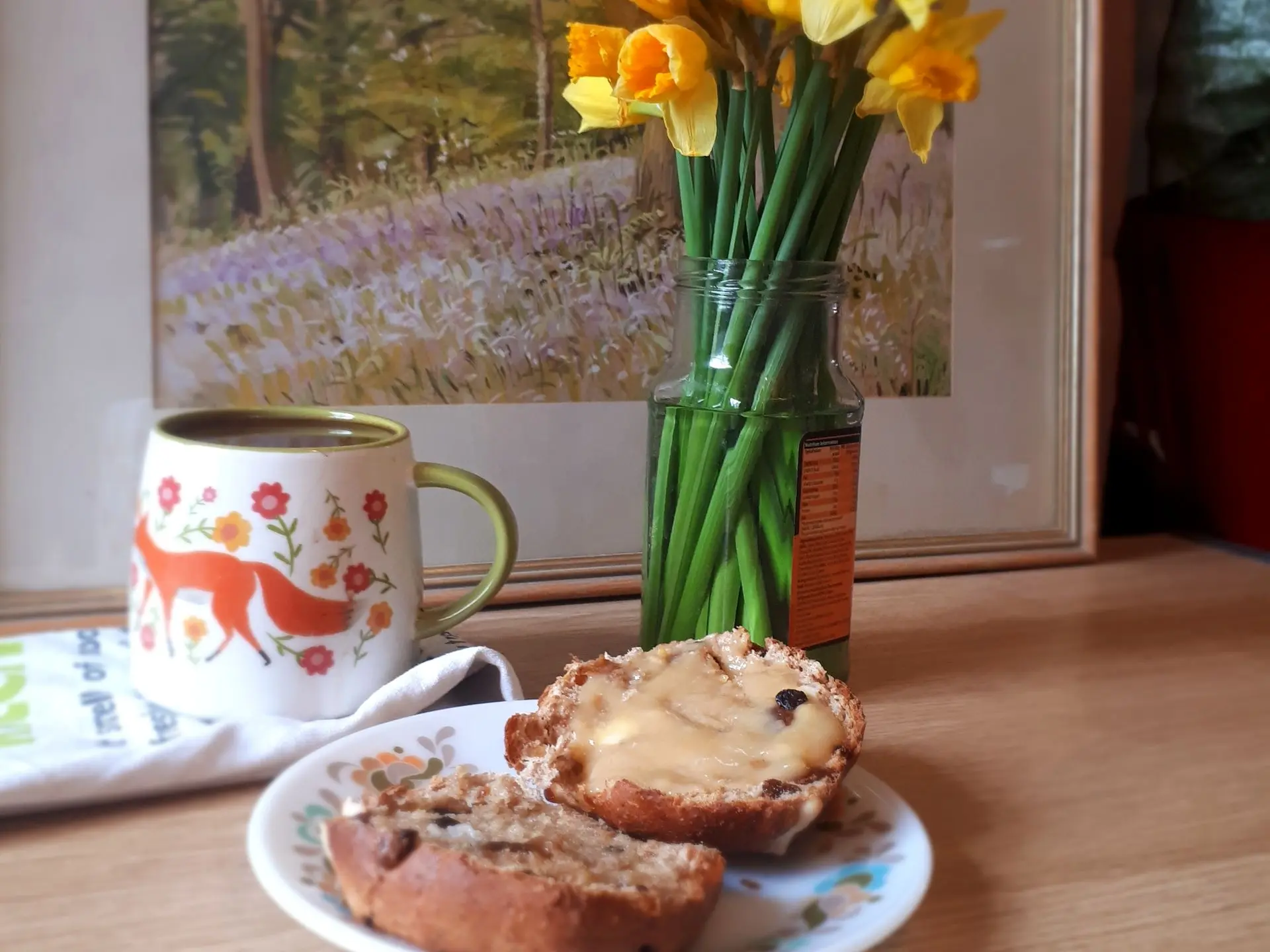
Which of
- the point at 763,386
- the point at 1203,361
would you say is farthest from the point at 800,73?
the point at 1203,361

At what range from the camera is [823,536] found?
64 cm

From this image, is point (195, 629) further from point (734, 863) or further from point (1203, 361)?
point (1203, 361)

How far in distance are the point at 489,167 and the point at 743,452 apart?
0.33 m

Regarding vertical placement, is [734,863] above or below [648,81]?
below

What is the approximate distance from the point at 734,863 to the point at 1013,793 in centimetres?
17

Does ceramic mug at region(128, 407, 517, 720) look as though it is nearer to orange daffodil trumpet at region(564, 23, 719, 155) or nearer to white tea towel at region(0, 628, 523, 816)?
white tea towel at region(0, 628, 523, 816)

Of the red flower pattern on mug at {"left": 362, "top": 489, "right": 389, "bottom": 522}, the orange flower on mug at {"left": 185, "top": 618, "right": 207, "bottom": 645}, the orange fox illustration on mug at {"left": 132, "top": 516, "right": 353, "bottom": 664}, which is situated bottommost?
the orange flower on mug at {"left": 185, "top": 618, "right": 207, "bottom": 645}

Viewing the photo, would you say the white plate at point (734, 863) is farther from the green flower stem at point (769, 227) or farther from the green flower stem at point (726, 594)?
the green flower stem at point (769, 227)

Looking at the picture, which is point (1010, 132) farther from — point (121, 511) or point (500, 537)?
point (121, 511)

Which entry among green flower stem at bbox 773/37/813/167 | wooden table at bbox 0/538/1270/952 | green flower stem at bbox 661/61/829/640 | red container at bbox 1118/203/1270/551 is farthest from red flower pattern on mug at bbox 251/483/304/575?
red container at bbox 1118/203/1270/551

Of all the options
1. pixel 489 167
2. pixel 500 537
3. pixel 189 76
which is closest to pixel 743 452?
pixel 500 537

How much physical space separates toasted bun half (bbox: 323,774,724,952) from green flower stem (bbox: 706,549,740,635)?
0.20 metres

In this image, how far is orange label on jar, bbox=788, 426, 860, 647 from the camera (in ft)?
2.04

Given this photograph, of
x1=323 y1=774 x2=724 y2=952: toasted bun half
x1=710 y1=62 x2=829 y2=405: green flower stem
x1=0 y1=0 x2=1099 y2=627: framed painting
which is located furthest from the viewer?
x1=0 y1=0 x2=1099 y2=627: framed painting
